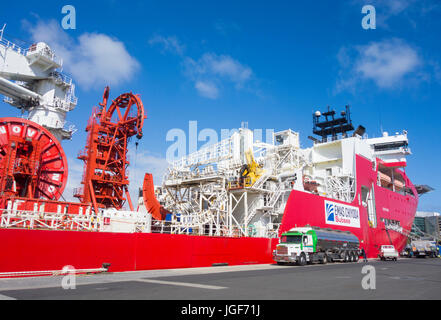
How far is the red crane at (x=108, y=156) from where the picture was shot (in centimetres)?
2796

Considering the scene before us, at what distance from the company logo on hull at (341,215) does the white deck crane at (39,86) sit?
2469cm

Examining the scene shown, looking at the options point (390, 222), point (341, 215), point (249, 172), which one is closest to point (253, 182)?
point (249, 172)

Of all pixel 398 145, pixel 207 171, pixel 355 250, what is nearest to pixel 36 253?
pixel 207 171

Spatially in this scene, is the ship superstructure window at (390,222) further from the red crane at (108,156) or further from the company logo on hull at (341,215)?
the red crane at (108,156)

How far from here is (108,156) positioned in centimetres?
2858

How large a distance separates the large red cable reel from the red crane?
187 cm

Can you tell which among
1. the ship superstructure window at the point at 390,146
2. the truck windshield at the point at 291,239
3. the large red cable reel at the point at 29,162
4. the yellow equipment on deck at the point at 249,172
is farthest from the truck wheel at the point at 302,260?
the ship superstructure window at the point at 390,146

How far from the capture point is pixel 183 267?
21641mm

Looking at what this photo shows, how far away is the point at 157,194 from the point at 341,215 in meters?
19.1

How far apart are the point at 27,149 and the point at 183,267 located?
1450 centimetres

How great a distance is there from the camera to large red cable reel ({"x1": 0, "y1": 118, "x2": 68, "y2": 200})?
23062 millimetres

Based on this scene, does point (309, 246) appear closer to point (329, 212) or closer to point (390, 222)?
point (329, 212)

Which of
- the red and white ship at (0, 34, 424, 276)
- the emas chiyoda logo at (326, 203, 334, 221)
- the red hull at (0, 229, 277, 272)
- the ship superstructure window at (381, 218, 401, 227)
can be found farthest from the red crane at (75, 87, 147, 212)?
the ship superstructure window at (381, 218, 401, 227)
